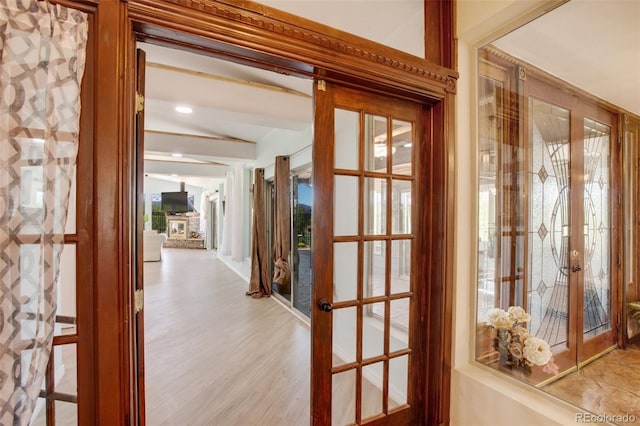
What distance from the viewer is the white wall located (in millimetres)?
1493

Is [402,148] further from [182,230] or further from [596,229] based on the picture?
[182,230]

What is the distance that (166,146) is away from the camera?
206 inches

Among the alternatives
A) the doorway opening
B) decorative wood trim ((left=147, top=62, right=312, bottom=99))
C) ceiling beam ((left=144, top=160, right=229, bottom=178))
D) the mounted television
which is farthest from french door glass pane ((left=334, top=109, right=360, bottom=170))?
the mounted television

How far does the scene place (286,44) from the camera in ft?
4.23

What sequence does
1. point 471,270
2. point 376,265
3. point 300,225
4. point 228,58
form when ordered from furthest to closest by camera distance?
point 300,225 < point 471,270 < point 376,265 < point 228,58

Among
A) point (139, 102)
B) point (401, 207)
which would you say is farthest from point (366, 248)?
point (139, 102)

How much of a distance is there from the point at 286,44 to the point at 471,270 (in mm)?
1694

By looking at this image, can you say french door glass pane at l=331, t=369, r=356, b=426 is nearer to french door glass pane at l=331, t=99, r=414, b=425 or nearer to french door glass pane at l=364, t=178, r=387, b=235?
french door glass pane at l=331, t=99, r=414, b=425

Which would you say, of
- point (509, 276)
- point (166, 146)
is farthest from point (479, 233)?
point (166, 146)

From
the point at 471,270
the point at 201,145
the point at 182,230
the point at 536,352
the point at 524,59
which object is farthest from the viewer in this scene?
the point at 182,230

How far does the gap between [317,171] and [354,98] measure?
481mm

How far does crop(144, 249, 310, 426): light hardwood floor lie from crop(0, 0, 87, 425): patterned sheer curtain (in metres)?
1.53

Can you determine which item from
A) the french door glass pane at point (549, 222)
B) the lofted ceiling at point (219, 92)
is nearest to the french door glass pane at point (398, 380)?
the french door glass pane at point (549, 222)

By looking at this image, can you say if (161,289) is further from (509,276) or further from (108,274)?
(509,276)
